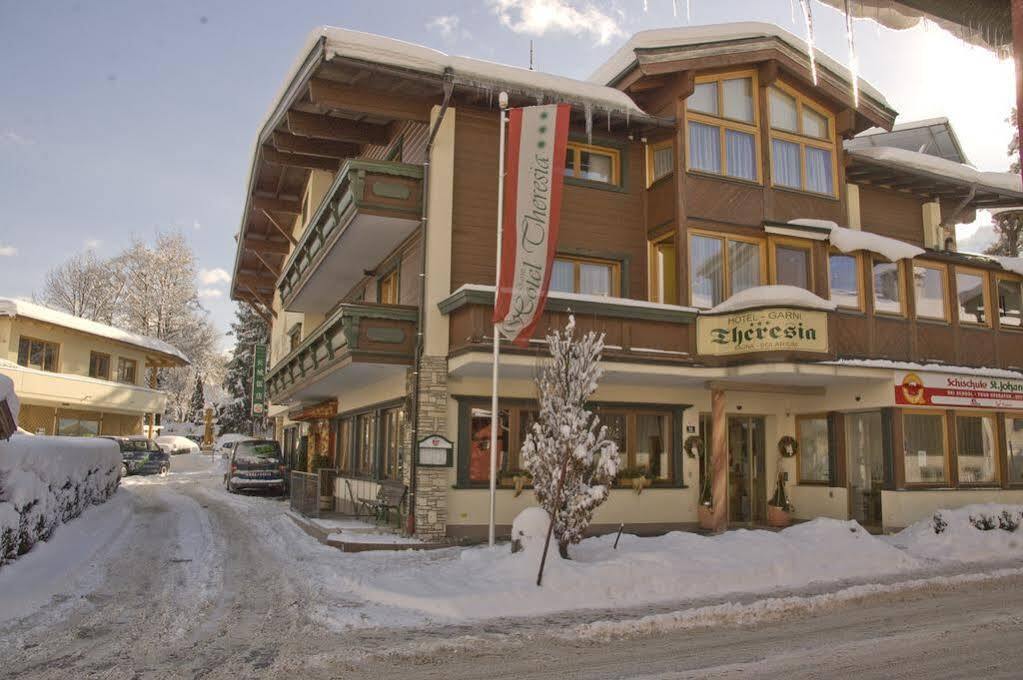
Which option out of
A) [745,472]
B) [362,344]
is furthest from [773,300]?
[362,344]

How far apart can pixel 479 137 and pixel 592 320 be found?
15.6 feet

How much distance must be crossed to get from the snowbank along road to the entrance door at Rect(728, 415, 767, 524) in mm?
7488

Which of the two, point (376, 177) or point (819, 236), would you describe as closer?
point (376, 177)

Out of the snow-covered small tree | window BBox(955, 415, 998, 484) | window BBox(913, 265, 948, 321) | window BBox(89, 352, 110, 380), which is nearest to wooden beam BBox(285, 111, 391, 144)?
the snow-covered small tree

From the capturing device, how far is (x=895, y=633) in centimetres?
822

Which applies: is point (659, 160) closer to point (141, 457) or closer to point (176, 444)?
point (141, 457)

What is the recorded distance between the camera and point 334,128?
19.7 m

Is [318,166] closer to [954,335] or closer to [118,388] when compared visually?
[954,335]

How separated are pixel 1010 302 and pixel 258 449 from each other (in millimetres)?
24148

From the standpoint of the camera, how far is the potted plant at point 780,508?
18.0 m

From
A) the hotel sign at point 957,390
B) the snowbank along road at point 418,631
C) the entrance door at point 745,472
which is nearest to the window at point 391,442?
the snowbank along road at point 418,631

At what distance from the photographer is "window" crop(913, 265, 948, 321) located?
18141 millimetres

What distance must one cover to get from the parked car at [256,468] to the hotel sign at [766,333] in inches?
703

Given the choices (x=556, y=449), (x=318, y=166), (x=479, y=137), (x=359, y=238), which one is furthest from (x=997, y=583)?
(x=318, y=166)
